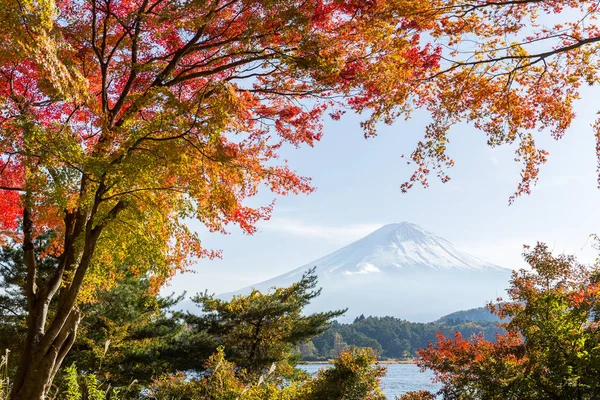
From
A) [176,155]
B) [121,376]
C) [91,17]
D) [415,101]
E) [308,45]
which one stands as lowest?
[121,376]

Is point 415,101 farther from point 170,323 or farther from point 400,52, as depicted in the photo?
point 170,323

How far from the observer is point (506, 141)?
543cm

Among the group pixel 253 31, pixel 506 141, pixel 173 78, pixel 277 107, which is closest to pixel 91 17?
pixel 173 78

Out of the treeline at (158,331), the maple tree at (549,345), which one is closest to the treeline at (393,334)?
the treeline at (158,331)

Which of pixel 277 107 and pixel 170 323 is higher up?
pixel 277 107

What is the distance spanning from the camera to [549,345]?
4.18m

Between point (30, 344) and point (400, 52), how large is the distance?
5053 mm

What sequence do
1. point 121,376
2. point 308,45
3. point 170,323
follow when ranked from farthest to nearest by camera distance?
1. point 170,323
2. point 121,376
3. point 308,45

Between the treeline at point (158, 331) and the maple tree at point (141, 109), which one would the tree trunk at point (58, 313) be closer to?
the maple tree at point (141, 109)

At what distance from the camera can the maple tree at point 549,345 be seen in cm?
386

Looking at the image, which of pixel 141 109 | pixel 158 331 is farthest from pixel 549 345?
pixel 158 331

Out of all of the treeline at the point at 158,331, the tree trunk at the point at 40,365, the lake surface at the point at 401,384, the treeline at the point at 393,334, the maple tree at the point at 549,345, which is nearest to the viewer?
the maple tree at the point at 549,345

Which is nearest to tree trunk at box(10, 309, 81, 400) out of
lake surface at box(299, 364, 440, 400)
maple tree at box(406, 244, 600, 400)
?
maple tree at box(406, 244, 600, 400)

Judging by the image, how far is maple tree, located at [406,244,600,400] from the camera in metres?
3.86
